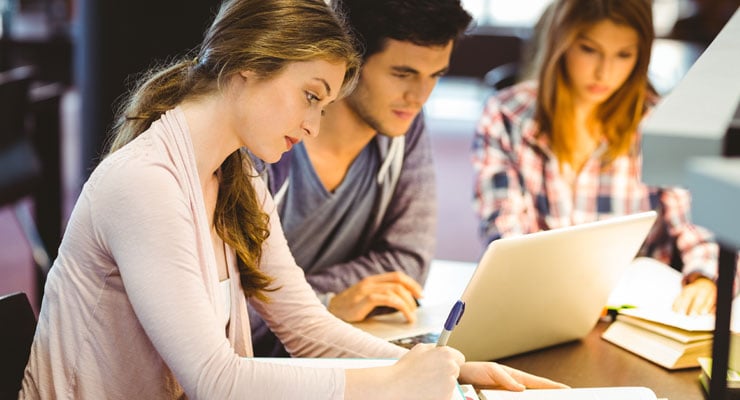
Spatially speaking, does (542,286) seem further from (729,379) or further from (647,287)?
(647,287)

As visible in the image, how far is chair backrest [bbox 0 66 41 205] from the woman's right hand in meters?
2.44

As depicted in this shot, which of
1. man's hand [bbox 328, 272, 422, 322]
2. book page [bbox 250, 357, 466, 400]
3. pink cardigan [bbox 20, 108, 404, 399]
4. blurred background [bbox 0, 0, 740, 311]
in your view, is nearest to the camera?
pink cardigan [bbox 20, 108, 404, 399]

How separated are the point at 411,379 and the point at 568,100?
4.49 ft

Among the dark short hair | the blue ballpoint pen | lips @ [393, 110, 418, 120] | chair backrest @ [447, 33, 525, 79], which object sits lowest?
chair backrest @ [447, 33, 525, 79]

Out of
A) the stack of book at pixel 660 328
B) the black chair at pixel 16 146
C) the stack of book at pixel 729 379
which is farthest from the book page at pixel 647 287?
the black chair at pixel 16 146

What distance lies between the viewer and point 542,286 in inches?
58.9

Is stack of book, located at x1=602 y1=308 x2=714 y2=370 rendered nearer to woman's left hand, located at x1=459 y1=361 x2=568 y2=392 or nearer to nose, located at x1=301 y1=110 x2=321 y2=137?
woman's left hand, located at x1=459 y1=361 x2=568 y2=392

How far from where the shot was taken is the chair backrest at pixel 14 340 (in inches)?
52.3

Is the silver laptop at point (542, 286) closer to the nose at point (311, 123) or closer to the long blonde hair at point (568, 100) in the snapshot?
the nose at point (311, 123)

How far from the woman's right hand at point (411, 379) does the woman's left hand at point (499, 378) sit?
0.18m

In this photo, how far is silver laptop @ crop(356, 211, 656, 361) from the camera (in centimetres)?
142

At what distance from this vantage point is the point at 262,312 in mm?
1574

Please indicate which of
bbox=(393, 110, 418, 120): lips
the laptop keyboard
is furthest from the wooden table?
bbox=(393, 110, 418, 120): lips

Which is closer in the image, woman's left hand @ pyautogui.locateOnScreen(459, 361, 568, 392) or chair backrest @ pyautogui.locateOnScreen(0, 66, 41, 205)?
woman's left hand @ pyautogui.locateOnScreen(459, 361, 568, 392)
